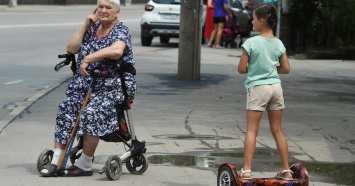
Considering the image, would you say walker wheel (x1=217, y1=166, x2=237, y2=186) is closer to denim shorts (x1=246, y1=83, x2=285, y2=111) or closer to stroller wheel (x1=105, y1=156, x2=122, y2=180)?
denim shorts (x1=246, y1=83, x2=285, y2=111)

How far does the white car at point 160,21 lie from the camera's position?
28.8 m

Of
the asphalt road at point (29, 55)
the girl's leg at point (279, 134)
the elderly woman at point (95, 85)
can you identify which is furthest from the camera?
the asphalt road at point (29, 55)

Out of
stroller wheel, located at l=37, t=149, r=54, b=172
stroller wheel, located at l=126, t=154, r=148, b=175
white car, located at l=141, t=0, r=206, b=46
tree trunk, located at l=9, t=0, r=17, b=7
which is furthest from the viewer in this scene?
tree trunk, located at l=9, t=0, r=17, b=7

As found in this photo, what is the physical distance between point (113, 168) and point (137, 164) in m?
0.44

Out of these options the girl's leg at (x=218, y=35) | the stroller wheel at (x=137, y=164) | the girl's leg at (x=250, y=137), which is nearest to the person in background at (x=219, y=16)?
the girl's leg at (x=218, y=35)

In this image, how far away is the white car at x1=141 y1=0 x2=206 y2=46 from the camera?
28766mm

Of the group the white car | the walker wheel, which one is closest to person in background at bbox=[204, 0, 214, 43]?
the white car

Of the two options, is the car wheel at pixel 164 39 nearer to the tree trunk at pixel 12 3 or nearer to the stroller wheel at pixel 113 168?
the tree trunk at pixel 12 3

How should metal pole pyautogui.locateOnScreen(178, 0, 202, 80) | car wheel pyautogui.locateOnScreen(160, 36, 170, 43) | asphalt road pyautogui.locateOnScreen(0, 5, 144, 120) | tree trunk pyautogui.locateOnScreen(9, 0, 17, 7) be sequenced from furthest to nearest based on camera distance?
tree trunk pyautogui.locateOnScreen(9, 0, 17, 7)
car wheel pyautogui.locateOnScreen(160, 36, 170, 43)
metal pole pyautogui.locateOnScreen(178, 0, 202, 80)
asphalt road pyautogui.locateOnScreen(0, 5, 144, 120)

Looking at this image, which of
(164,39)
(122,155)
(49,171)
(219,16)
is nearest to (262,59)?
(122,155)

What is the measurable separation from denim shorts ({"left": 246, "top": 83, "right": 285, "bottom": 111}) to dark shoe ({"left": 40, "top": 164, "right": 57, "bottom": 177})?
1723mm

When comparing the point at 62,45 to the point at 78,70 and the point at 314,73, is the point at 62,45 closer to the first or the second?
the point at 314,73

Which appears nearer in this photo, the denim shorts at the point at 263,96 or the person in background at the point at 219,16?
the denim shorts at the point at 263,96

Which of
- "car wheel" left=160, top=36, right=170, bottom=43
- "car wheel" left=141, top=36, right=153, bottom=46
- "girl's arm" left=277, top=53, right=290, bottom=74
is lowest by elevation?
"car wheel" left=160, top=36, right=170, bottom=43
